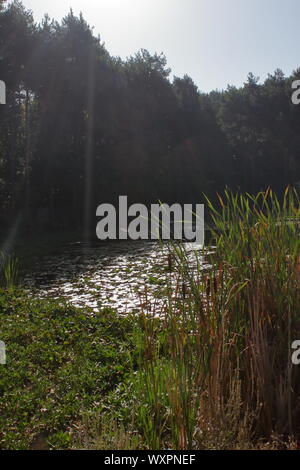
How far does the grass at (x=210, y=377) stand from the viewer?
2.68 m

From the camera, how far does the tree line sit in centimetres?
2409

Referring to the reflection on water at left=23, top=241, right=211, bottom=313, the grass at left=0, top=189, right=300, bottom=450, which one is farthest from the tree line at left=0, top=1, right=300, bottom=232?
the grass at left=0, top=189, right=300, bottom=450

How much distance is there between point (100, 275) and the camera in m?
10.2

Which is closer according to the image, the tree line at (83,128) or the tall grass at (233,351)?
the tall grass at (233,351)

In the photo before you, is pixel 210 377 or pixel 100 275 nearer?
pixel 210 377

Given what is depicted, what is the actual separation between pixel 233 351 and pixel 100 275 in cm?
723

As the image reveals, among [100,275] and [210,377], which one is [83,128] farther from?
[210,377]

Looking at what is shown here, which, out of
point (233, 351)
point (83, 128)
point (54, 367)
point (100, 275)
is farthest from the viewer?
point (83, 128)

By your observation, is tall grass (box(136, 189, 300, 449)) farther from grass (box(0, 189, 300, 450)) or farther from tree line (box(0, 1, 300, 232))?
tree line (box(0, 1, 300, 232))

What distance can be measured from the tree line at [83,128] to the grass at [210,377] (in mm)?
20241

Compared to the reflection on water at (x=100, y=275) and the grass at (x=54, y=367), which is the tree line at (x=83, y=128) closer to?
the reflection on water at (x=100, y=275)

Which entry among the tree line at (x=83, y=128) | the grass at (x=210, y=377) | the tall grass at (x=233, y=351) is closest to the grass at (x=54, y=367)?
the grass at (x=210, y=377)

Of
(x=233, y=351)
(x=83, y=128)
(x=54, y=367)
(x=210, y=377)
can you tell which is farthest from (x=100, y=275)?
(x=83, y=128)
